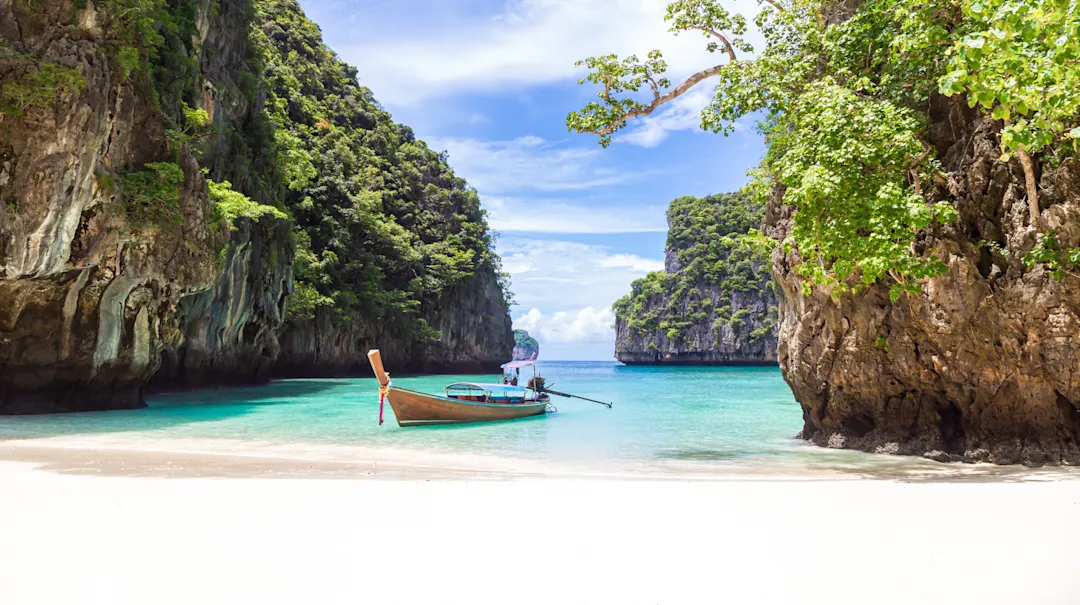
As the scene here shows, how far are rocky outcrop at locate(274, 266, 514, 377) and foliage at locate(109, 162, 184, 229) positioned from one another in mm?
20186

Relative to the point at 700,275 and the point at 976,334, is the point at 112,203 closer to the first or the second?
the point at 976,334

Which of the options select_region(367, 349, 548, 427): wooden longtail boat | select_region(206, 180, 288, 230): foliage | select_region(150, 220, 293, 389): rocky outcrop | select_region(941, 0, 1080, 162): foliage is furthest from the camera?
select_region(150, 220, 293, 389): rocky outcrop

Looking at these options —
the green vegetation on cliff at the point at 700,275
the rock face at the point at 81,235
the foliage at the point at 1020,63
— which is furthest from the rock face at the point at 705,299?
the foliage at the point at 1020,63

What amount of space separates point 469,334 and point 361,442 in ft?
134

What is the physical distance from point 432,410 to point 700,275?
7027cm

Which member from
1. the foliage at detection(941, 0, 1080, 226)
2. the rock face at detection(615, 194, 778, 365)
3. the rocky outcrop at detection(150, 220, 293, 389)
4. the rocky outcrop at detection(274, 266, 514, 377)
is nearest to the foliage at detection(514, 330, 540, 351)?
the rock face at detection(615, 194, 778, 365)

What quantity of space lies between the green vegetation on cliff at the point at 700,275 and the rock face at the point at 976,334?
62.6m

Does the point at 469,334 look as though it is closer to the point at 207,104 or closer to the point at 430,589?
the point at 207,104

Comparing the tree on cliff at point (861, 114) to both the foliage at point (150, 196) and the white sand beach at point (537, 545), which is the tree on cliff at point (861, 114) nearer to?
the white sand beach at point (537, 545)

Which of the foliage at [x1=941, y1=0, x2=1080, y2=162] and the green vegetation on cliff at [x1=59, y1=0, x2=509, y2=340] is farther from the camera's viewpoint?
the green vegetation on cliff at [x1=59, y1=0, x2=509, y2=340]

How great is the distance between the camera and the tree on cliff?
6.57 metres

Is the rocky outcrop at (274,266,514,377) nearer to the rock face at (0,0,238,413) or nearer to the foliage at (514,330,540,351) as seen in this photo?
the rock face at (0,0,238,413)

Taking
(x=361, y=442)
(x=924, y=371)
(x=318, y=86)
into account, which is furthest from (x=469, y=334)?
(x=924, y=371)

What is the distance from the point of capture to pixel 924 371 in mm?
8711
